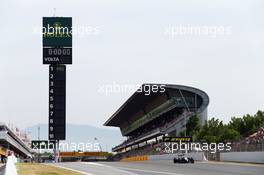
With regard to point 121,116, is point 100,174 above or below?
below

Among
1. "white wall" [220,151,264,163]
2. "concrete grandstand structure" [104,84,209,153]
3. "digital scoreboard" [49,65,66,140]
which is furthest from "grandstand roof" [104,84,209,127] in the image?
"white wall" [220,151,264,163]

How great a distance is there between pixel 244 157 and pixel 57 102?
1157 inches

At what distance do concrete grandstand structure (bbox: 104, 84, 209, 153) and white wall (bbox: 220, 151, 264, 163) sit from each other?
113 feet

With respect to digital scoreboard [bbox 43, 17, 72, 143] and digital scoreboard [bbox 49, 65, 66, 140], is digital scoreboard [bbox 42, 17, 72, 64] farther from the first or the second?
digital scoreboard [bbox 49, 65, 66, 140]

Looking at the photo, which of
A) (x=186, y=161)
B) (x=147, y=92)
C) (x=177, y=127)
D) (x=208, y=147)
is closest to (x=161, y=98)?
(x=147, y=92)

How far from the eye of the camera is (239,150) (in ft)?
172

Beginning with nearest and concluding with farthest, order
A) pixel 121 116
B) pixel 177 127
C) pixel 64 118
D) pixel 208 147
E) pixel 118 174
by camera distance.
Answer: pixel 118 174 → pixel 208 147 → pixel 64 118 → pixel 177 127 → pixel 121 116

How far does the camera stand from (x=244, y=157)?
50812 mm

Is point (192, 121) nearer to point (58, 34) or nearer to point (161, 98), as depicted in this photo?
point (161, 98)

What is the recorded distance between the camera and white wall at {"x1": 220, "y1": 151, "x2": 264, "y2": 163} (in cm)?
4688

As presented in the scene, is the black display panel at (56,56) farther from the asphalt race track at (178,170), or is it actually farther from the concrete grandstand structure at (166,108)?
the asphalt race track at (178,170)

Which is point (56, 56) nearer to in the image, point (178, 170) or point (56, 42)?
point (56, 42)

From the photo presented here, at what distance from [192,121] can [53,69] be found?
2740 centimetres

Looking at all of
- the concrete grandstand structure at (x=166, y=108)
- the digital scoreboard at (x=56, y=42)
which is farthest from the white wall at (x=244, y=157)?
the concrete grandstand structure at (x=166, y=108)
